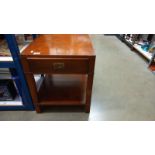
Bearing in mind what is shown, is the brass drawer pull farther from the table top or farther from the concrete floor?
the concrete floor

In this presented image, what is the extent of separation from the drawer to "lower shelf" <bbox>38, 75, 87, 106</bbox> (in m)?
0.36

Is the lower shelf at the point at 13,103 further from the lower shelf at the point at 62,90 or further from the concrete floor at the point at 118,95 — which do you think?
the lower shelf at the point at 62,90

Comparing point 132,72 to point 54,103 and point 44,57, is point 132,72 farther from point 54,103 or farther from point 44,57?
point 44,57

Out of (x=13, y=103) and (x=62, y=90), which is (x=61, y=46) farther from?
(x=13, y=103)

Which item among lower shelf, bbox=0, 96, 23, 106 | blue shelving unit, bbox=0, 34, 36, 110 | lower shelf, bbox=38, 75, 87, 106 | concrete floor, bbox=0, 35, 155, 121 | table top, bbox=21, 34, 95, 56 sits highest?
table top, bbox=21, 34, 95, 56

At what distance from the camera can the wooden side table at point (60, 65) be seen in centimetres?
81

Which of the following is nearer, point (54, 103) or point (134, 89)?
point (54, 103)

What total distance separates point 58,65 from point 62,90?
1.46 ft

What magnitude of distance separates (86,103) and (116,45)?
229 cm

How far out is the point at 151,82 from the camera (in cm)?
163

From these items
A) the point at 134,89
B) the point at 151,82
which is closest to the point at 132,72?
the point at 151,82

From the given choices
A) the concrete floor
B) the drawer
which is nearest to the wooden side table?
the drawer

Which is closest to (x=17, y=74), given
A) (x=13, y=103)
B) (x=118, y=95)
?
(x=13, y=103)

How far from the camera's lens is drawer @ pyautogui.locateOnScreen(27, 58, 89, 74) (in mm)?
816
